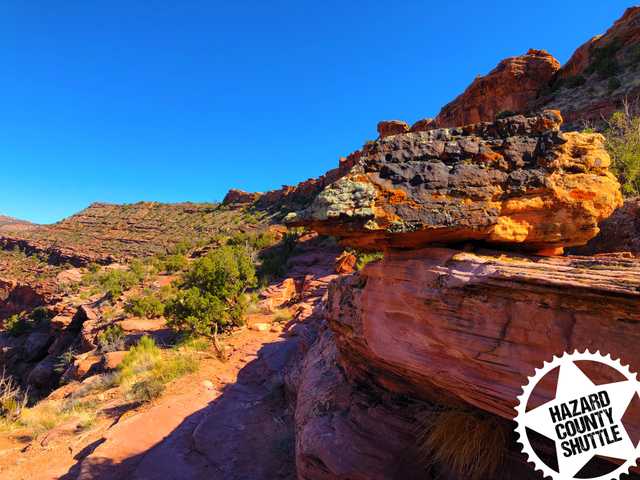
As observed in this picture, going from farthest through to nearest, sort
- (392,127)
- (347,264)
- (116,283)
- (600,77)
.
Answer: (392,127)
(116,283)
(600,77)
(347,264)

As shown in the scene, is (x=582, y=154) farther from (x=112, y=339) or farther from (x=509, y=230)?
(x=112, y=339)

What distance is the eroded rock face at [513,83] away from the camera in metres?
27.2

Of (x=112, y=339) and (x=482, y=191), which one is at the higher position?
(x=482, y=191)

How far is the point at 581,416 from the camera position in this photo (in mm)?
2588

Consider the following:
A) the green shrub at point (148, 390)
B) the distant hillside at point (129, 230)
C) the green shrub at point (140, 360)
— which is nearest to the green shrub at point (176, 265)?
the distant hillside at point (129, 230)

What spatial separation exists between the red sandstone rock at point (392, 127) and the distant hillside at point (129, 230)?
1841cm

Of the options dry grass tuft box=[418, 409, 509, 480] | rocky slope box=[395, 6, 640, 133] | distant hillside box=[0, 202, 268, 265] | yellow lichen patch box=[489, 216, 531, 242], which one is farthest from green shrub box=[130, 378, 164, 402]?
distant hillside box=[0, 202, 268, 265]

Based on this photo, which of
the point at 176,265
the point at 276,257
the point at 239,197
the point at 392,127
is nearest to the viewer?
the point at 276,257

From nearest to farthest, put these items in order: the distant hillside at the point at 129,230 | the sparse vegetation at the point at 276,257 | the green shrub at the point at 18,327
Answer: the sparse vegetation at the point at 276,257 < the green shrub at the point at 18,327 < the distant hillside at the point at 129,230

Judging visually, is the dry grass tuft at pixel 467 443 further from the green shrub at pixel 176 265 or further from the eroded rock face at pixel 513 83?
the eroded rock face at pixel 513 83

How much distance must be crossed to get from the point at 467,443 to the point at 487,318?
1.55 metres

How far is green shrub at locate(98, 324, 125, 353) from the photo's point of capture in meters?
14.7

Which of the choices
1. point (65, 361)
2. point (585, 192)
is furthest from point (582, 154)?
point (65, 361)

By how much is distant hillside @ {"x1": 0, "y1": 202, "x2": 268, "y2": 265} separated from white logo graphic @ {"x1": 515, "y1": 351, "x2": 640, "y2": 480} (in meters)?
37.1
